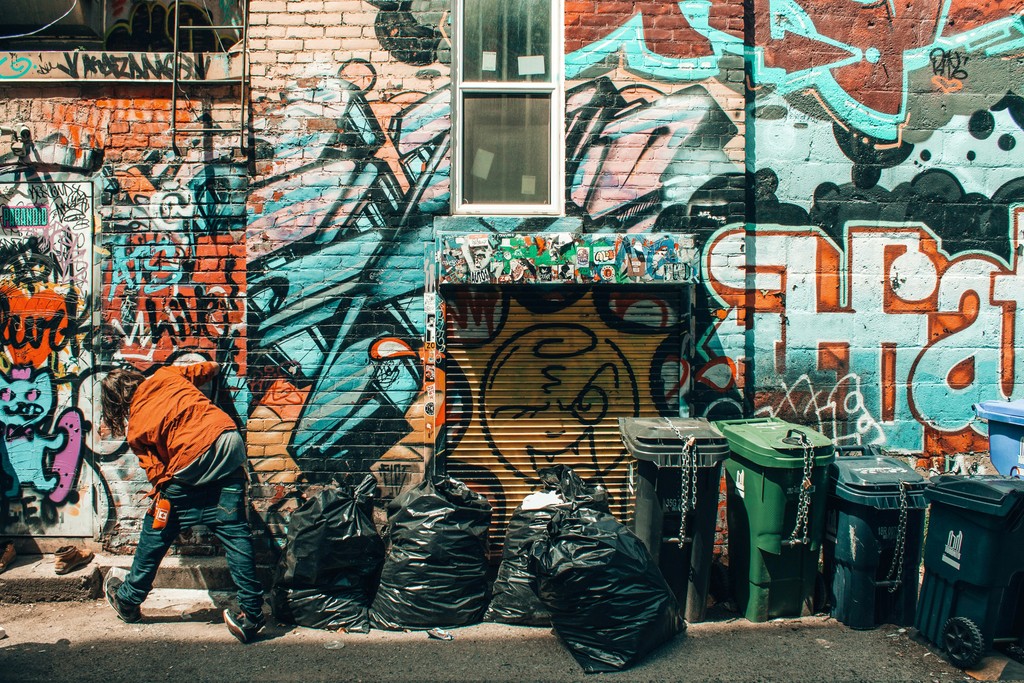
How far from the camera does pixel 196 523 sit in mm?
4676

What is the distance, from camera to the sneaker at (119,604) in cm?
470

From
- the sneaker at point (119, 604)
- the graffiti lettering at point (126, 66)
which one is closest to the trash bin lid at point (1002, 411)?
the sneaker at point (119, 604)

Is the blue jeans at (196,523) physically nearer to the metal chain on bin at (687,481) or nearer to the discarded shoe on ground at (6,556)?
the discarded shoe on ground at (6,556)

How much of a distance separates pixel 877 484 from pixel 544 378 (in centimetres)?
219

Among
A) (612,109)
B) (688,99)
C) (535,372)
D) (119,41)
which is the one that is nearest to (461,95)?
(612,109)

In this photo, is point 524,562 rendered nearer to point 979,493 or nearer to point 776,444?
point 776,444

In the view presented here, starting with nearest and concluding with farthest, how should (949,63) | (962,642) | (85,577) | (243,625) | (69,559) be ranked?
(962,642)
(243,625)
(85,577)
(69,559)
(949,63)

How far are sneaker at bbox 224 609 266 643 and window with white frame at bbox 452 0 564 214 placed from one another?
2997 millimetres

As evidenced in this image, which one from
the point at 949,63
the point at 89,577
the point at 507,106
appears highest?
the point at 949,63

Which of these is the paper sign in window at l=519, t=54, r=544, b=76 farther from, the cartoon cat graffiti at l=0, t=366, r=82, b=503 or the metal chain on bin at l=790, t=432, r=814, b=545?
the cartoon cat graffiti at l=0, t=366, r=82, b=503

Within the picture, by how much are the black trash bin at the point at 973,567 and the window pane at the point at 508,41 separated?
3799mm

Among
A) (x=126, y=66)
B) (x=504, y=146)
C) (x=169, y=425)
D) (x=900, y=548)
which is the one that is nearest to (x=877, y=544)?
(x=900, y=548)

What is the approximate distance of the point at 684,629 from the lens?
4.55m

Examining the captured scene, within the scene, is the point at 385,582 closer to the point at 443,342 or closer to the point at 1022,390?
the point at 443,342
